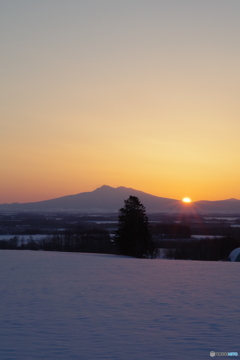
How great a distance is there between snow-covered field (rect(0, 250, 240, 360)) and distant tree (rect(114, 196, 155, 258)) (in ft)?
66.0

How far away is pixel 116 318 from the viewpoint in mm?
7703

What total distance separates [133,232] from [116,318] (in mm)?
25775

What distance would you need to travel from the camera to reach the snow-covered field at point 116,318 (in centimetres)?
575

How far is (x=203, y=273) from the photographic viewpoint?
612 inches

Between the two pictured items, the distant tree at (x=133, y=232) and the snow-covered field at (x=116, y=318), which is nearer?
the snow-covered field at (x=116, y=318)

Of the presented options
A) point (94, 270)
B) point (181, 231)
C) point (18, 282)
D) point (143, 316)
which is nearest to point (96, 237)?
point (181, 231)

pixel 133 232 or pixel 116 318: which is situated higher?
pixel 133 232

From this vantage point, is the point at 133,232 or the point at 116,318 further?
the point at 133,232

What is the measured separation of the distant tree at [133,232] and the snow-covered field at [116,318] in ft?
66.0

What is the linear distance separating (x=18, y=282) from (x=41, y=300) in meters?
3.17

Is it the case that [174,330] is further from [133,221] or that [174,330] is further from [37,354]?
[133,221]

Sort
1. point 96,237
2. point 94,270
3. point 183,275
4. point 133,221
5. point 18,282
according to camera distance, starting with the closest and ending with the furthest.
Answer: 1. point 18,282
2. point 183,275
3. point 94,270
4. point 133,221
5. point 96,237

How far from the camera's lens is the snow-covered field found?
5.75 m

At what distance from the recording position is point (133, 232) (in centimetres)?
3338
